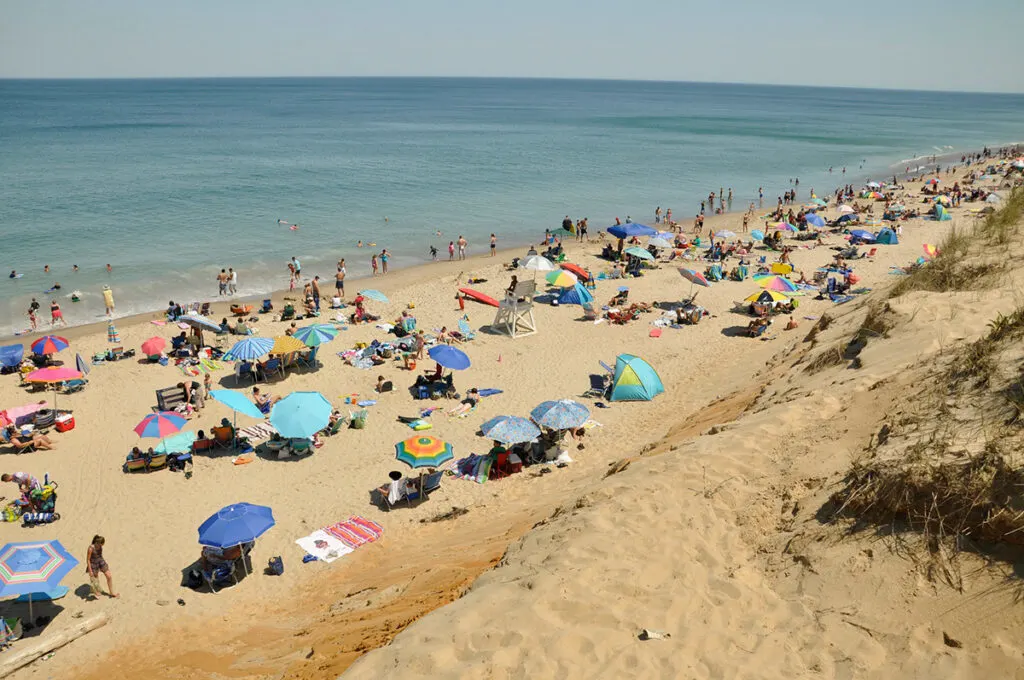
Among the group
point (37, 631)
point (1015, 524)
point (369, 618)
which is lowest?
point (37, 631)

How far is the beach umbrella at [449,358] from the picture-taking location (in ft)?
54.1

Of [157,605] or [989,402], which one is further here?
[157,605]

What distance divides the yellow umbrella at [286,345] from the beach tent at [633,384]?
8.16 m

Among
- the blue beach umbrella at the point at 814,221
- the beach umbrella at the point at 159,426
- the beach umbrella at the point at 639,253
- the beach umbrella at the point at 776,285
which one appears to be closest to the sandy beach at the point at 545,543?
the beach umbrella at the point at 159,426

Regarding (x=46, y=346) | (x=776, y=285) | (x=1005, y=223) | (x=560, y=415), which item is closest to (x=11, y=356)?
(x=46, y=346)

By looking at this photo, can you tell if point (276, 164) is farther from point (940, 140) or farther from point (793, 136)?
point (940, 140)

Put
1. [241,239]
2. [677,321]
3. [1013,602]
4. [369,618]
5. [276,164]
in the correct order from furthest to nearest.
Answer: [276,164] < [241,239] < [677,321] < [369,618] < [1013,602]

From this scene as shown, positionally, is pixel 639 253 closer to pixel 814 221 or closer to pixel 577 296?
pixel 577 296

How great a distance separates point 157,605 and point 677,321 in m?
16.7

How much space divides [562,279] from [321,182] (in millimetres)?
33496

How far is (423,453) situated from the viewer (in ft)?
39.3

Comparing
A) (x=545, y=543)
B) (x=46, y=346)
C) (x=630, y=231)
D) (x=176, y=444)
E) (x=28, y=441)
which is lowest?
(x=28, y=441)

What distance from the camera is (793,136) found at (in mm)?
94938

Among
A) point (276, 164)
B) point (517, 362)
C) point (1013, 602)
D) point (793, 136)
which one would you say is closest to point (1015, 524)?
point (1013, 602)
